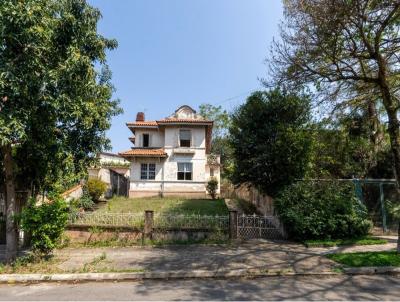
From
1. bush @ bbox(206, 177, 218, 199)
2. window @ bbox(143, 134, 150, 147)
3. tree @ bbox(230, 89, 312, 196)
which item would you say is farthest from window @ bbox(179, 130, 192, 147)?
tree @ bbox(230, 89, 312, 196)

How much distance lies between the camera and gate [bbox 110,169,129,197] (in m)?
28.0

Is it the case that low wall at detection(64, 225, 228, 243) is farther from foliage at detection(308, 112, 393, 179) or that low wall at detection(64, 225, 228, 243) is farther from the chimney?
the chimney

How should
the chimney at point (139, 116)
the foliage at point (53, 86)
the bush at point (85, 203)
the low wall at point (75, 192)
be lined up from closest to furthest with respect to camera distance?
the foliage at point (53, 86), the bush at point (85, 203), the low wall at point (75, 192), the chimney at point (139, 116)

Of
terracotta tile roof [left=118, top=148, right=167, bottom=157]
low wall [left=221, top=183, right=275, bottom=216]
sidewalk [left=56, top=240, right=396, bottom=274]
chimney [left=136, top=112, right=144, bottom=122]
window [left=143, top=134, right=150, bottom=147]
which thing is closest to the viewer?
sidewalk [left=56, top=240, right=396, bottom=274]

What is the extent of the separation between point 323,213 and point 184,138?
17.1 m

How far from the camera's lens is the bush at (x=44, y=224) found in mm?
9000

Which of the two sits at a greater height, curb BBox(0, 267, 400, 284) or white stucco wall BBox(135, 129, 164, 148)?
white stucco wall BBox(135, 129, 164, 148)

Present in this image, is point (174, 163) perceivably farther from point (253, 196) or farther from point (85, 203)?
point (85, 203)

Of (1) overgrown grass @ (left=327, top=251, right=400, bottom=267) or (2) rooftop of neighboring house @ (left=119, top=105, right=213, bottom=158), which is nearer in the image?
(1) overgrown grass @ (left=327, top=251, right=400, bottom=267)

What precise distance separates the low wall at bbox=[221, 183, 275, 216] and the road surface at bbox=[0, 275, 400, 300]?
19.3 ft

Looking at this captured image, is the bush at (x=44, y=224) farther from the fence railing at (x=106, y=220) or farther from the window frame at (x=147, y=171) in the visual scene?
the window frame at (x=147, y=171)

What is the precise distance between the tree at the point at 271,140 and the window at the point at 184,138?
12106 mm

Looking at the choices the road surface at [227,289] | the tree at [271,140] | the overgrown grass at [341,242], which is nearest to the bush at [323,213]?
the overgrown grass at [341,242]

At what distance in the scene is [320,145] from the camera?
14477 mm
